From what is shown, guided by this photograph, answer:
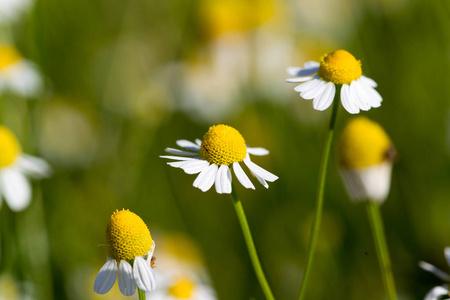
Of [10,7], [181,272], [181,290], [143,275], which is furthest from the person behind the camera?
[10,7]

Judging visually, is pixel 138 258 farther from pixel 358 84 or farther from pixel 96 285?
pixel 358 84

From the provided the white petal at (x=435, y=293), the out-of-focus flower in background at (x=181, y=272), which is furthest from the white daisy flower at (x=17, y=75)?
the white petal at (x=435, y=293)

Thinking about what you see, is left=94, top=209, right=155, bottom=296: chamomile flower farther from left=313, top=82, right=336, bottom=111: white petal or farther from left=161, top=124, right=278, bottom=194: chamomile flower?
left=313, top=82, right=336, bottom=111: white petal

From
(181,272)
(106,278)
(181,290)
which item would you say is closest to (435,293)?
(106,278)

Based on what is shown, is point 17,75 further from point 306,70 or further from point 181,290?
point 306,70

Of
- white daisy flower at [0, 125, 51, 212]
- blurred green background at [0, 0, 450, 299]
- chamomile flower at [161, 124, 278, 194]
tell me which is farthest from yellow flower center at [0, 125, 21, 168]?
chamomile flower at [161, 124, 278, 194]

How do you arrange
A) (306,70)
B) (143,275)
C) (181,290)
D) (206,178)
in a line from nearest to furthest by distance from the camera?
Result: (143,275), (206,178), (306,70), (181,290)

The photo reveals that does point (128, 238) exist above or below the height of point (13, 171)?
below
